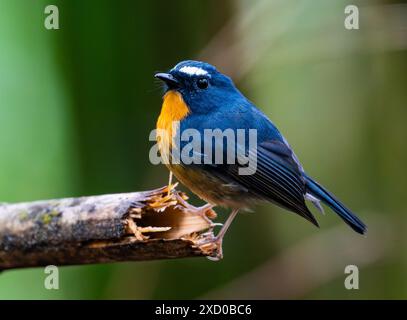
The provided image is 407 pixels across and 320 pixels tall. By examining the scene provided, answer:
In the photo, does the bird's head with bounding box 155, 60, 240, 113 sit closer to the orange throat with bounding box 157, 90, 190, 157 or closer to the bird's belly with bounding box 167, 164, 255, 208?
the orange throat with bounding box 157, 90, 190, 157

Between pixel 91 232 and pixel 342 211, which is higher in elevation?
pixel 91 232

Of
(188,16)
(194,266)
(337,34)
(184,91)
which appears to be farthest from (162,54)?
(194,266)

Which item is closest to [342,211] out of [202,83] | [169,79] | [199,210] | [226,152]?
[226,152]

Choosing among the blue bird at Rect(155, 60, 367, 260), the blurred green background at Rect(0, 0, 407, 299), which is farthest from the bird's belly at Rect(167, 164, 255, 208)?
the blurred green background at Rect(0, 0, 407, 299)

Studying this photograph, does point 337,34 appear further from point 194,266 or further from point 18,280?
point 18,280

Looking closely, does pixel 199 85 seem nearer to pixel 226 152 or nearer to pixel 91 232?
pixel 226 152
